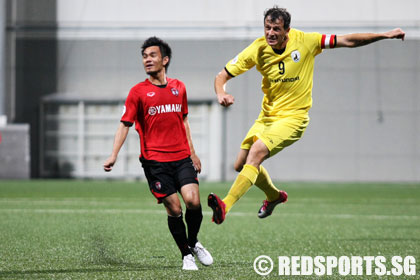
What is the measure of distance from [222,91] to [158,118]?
2.19ft

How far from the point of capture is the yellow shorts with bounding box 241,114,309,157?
24.4ft

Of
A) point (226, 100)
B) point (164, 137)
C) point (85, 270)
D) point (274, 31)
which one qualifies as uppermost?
point (274, 31)

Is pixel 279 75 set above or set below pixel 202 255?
above

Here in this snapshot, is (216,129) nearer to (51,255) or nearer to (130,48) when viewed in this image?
(130,48)

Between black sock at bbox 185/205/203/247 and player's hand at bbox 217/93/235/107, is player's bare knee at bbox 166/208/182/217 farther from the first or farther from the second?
player's hand at bbox 217/93/235/107

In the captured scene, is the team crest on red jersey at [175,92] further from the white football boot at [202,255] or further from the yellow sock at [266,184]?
the yellow sock at [266,184]

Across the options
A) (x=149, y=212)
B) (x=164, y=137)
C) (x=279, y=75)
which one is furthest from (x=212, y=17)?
(x=164, y=137)

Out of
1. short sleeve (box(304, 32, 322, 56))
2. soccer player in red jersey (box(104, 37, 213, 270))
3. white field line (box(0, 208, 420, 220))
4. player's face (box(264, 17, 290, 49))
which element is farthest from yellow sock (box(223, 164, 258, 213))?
white field line (box(0, 208, 420, 220))

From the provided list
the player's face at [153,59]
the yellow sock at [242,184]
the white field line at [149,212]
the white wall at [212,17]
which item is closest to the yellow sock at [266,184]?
the yellow sock at [242,184]

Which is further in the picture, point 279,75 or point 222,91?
point 279,75

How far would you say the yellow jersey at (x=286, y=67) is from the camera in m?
7.47

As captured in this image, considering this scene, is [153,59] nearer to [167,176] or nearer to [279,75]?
[167,176]

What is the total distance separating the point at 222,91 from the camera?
23.1 ft

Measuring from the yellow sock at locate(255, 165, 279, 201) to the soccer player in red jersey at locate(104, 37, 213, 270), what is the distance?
142 cm
